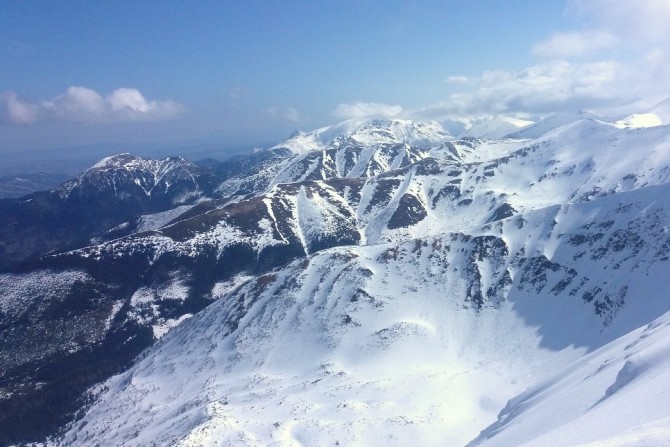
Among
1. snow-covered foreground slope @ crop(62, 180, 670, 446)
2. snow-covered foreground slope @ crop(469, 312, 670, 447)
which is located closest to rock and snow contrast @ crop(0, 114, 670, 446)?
snow-covered foreground slope @ crop(62, 180, 670, 446)

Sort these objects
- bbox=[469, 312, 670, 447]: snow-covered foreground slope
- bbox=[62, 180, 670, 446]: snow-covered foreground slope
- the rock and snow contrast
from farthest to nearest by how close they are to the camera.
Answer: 1. bbox=[62, 180, 670, 446]: snow-covered foreground slope
2. the rock and snow contrast
3. bbox=[469, 312, 670, 447]: snow-covered foreground slope

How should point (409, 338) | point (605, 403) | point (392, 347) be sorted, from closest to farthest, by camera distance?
point (605, 403) < point (392, 347) < point (409, 338)

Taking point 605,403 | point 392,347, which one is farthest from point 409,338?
point 605,403

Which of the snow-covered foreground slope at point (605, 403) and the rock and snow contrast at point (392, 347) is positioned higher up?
the snow-covered foreground slope at point (605, 403)

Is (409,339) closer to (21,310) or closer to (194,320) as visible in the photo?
(194,320)

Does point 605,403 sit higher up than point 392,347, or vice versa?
point 605,403

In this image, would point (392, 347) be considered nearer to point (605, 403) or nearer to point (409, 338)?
point (409, 338)

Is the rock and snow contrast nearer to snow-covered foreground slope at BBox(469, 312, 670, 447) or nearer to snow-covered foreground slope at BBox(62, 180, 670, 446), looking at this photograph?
snow-covered foreground slope at BBox(62, 180, 670, 446)

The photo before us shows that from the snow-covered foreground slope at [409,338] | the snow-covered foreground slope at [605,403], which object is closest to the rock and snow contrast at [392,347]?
the snow-covered foreground slope at [409,338]

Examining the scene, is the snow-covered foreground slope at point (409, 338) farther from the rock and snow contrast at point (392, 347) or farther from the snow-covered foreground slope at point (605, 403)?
the snow-covered foreground slope at point (605, 403)
